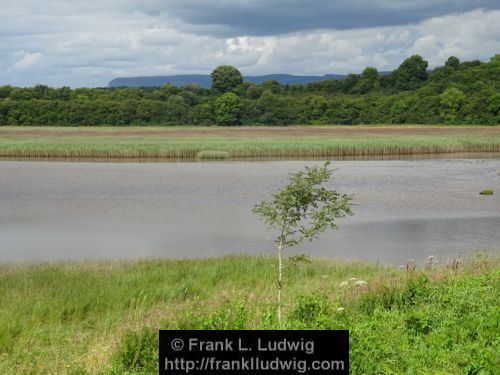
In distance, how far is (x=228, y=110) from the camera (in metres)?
88.2

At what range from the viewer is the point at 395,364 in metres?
5.65

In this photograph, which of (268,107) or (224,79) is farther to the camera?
(224,79)

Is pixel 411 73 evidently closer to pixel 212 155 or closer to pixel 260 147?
pixel 260 147

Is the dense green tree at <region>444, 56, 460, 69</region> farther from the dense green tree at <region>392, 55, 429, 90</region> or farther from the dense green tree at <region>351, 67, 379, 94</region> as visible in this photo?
the dense green tree at <region>351, 67, 379, 94</region>

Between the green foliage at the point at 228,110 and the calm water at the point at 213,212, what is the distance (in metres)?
48.4

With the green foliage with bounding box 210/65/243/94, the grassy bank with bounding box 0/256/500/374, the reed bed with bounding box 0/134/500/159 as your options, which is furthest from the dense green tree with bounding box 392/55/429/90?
the grassy bank with bounding box 0/256/500/374

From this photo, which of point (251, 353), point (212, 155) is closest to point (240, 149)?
point (212, 155)

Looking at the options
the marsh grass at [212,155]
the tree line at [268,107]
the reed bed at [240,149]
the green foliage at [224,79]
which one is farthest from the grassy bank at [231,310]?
the green foliage at [224,79]

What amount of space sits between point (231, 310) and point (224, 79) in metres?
99.3

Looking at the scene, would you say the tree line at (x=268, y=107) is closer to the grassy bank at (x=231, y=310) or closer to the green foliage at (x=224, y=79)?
the green foliage at (x=224, y=79)

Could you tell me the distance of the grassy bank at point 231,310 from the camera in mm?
6059

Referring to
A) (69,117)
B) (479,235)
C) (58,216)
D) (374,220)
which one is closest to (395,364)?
(479,235)

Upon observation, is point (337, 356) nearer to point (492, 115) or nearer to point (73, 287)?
point (73, 287)

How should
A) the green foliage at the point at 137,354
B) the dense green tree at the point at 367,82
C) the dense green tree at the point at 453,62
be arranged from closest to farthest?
the green foliage at the point at 137,354 < the dense green tree at the point at 367,82 < the dense green tree at the point at 453,62
